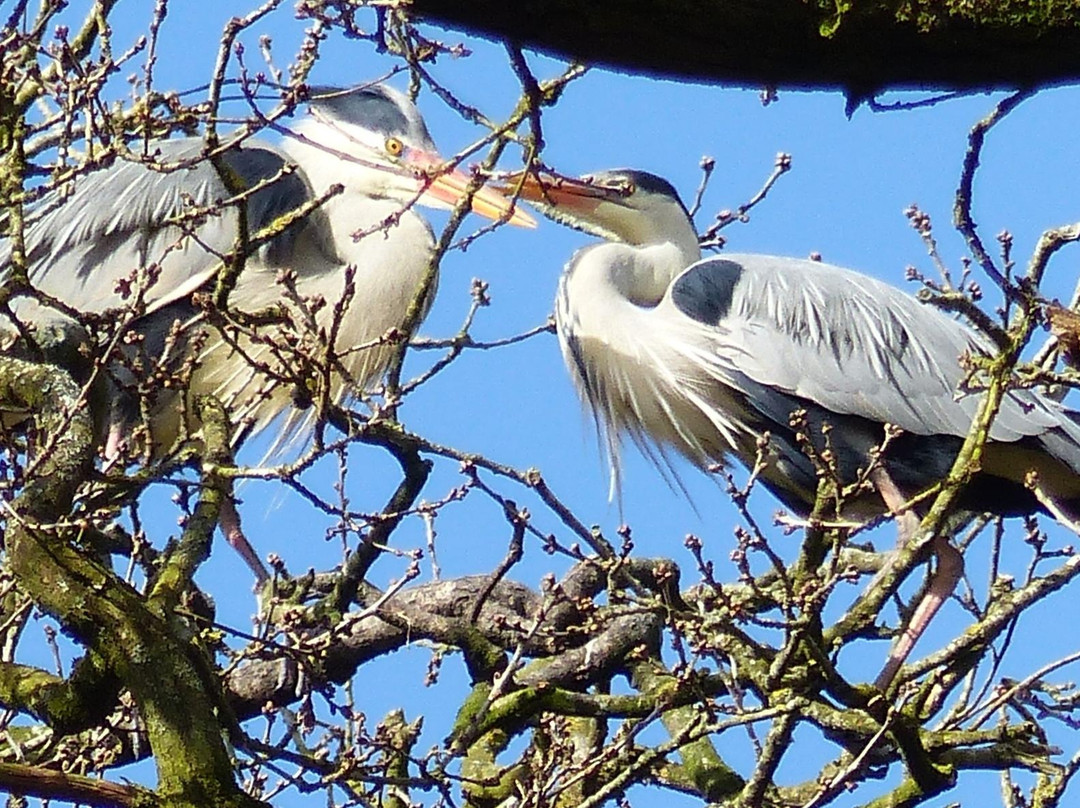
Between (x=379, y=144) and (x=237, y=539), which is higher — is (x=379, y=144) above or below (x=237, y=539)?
above

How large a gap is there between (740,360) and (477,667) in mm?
1963

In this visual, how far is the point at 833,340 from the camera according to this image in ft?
18.0

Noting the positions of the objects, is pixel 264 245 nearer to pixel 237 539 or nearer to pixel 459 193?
pixel 237 539

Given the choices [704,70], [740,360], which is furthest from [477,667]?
[704,70]

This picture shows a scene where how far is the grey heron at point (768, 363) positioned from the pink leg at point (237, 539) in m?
1.39

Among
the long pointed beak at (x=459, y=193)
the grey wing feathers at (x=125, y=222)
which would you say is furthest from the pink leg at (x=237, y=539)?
the long pointed beak at (x=459, y=193)

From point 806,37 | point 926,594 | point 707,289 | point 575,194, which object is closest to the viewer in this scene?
point 806,37

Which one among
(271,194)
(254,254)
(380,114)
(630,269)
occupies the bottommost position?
(254,254)

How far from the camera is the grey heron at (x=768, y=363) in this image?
526cm

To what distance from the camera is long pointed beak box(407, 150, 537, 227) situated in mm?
5461

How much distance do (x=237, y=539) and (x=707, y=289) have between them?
6.15 feet

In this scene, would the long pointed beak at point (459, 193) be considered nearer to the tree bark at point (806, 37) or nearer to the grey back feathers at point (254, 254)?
the grey back feathers at point (254, 254)

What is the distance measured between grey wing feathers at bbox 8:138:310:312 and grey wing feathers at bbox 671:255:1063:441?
143 centimetres

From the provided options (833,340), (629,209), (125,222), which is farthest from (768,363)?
(125,222)
